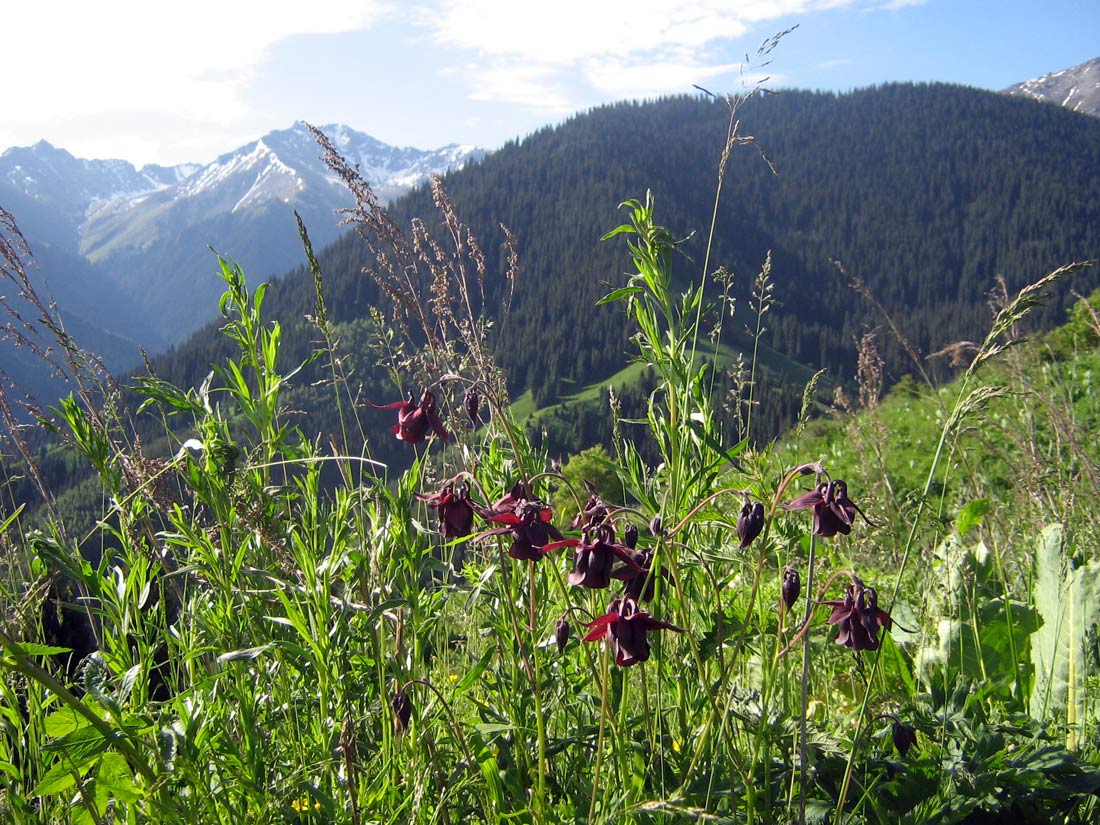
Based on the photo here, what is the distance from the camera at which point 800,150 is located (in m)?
159

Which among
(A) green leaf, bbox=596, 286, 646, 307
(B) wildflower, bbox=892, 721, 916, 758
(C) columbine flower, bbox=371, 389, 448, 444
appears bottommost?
(B) wildflower, bbox=892, 721, 916, 758

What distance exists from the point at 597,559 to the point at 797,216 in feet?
546

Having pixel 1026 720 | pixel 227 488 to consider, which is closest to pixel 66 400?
pixel 227 488

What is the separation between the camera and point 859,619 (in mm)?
1325

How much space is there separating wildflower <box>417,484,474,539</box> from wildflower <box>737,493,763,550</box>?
49 cm

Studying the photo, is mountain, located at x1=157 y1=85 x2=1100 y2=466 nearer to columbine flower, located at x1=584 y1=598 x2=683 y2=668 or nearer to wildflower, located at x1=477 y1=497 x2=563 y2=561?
wildflower, located at x1=477 y1=497 x2=563 y2=561

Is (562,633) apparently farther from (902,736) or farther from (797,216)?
(797,216)

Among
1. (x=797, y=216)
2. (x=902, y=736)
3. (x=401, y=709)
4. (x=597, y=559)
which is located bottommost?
(x=902, y=736)

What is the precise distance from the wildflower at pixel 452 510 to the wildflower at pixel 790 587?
61cm

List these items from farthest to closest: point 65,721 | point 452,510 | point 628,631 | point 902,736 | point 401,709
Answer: point 902,736 → point 401,709 → point 452,510 → point 65,721 → point 628,631

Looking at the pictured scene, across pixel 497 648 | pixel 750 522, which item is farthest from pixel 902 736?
pixel 497 648

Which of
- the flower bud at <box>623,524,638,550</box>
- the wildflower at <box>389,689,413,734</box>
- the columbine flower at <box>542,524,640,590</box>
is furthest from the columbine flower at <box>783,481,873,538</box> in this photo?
the wildflower at <box>389,689,413,734</box>

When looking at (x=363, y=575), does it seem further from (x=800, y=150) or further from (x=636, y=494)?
(x=800, y=150)

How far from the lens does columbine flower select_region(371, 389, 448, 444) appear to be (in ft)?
4.89
